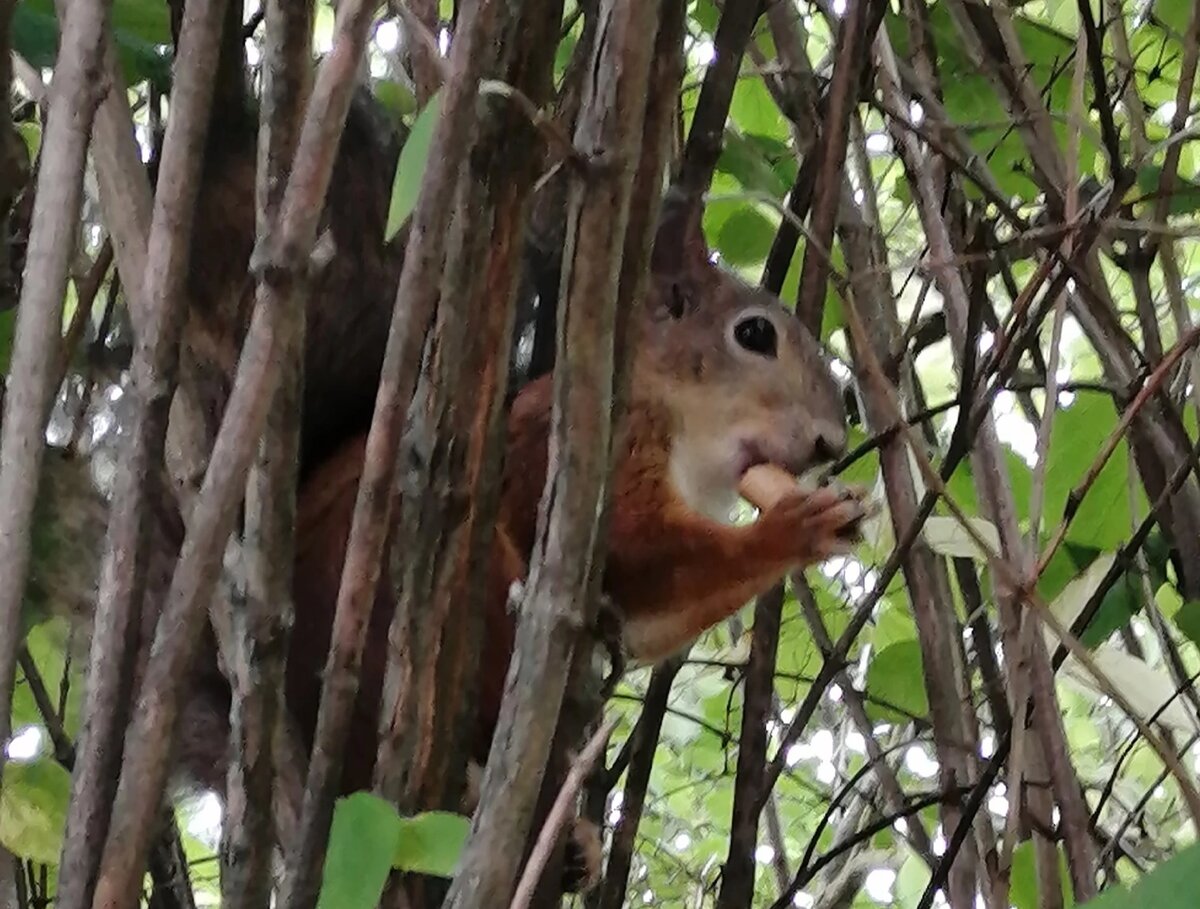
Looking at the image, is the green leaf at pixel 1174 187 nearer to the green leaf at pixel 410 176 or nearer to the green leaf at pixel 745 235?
the green leaf at pixel 745 235

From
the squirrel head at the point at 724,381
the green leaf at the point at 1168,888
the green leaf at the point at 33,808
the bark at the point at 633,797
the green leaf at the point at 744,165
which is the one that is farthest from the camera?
the squirrel head at the point at 724,381

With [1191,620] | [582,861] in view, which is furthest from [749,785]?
[1191,620]

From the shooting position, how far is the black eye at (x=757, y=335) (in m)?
1.18

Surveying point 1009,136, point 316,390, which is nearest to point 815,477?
point 1009,136

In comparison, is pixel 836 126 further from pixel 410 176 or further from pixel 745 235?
pixel 410 176

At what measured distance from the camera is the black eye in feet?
3.88

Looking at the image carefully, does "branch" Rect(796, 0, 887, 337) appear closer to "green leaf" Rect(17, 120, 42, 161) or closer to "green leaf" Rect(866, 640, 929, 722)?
"green leaf" Rect(866, 640, 929, 722)

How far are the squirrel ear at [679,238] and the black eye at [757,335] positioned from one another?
6 centimetres

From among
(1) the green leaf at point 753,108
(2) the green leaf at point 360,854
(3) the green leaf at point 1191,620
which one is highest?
(1) the green leaf at point 753,108

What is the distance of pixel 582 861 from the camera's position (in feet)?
3.04

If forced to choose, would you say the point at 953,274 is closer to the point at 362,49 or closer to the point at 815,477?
the point at 815,477

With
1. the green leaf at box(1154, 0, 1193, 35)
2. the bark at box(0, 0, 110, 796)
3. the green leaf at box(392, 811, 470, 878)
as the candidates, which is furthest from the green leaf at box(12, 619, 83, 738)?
the green leaf at box(1154, 0, 1193, 35)

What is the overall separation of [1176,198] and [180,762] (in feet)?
2.54

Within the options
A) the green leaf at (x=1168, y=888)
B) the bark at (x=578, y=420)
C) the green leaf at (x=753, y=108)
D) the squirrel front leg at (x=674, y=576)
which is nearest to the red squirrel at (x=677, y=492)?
the squirrel front leg at (x=674, y=576)
